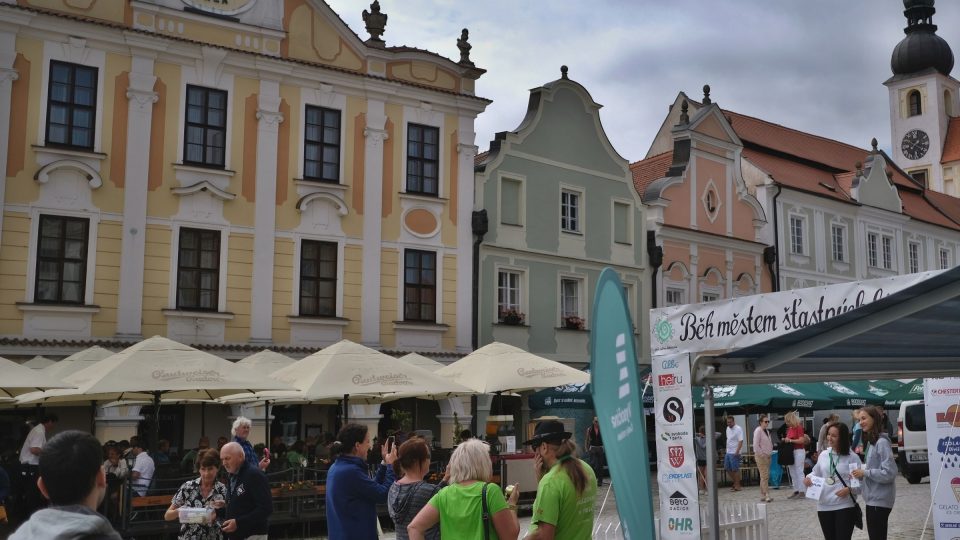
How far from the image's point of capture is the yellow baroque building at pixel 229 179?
816 inches

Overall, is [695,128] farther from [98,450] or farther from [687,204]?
[98,450]

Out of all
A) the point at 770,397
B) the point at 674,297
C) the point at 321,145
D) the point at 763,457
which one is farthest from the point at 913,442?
the point at 321,145

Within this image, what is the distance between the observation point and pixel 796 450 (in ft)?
71.8

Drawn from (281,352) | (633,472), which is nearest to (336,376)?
(281,352)

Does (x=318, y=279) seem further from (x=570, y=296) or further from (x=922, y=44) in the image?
(x=922, y=44)

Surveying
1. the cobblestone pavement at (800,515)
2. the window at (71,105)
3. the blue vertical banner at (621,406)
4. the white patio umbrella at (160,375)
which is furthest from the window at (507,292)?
the blue vertical banner at (621,406)

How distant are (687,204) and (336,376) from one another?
62.6ft

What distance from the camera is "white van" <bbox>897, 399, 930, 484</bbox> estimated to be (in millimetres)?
24219

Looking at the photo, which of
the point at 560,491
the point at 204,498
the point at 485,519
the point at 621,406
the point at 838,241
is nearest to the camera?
the point at 621,406

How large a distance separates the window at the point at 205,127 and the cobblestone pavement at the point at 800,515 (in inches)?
408

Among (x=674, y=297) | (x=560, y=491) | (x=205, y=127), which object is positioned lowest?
(x=560, y=491)

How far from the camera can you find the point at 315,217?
78.8ft

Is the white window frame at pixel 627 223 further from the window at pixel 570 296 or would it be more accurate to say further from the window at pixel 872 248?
the window at pixel 872 248

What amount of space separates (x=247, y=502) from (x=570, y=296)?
21614 millimetres
